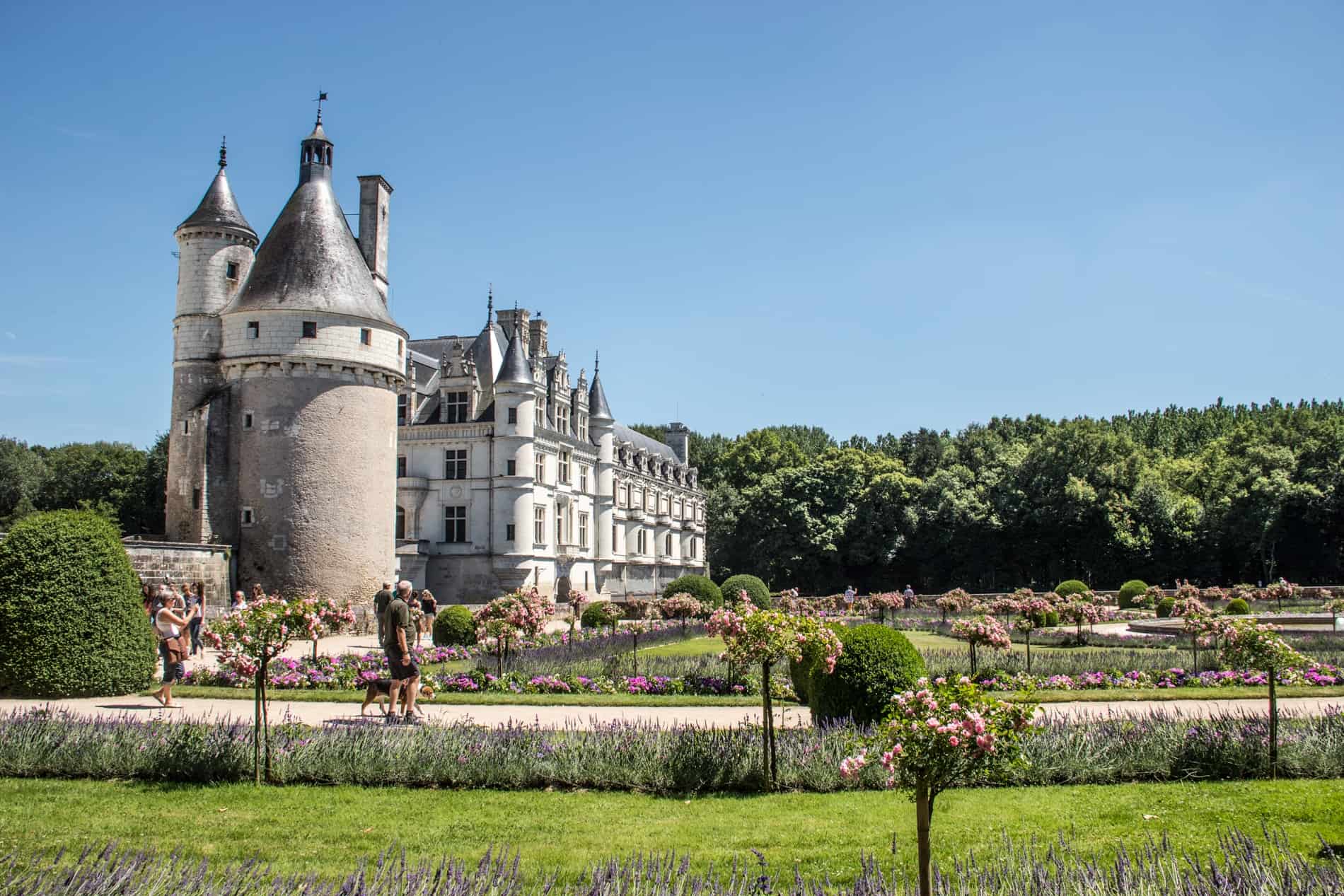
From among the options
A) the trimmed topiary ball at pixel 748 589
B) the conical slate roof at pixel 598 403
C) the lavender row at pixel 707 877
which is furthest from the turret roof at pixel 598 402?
the lavender row at pixel 707 877

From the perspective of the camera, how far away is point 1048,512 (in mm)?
61844

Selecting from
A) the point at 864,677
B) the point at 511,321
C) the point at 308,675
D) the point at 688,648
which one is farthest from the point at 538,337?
the point at 864,677

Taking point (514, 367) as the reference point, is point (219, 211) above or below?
above

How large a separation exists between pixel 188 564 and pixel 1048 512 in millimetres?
49055

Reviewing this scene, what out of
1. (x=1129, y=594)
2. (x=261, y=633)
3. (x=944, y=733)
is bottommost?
(x=1129, y=594)

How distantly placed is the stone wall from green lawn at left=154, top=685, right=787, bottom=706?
11.8 meters

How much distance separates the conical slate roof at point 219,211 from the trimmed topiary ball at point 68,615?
20.2 metres

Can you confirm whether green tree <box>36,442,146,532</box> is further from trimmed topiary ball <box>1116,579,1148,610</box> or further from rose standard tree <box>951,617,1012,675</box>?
rose standard tree <box>951,617,1012,675</box>

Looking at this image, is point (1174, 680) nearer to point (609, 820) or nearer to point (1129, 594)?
point (609, 820)

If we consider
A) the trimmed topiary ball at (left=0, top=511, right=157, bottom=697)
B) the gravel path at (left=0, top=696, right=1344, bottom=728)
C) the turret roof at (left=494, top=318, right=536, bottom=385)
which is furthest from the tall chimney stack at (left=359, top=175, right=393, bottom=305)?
the gravel path at (left=0, top=696, right=1344, bottom=728)

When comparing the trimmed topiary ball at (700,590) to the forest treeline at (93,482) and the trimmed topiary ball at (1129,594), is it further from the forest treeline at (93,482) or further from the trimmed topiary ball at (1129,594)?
the forest treeline at (93,482)

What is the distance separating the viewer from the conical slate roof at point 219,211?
34062 mm

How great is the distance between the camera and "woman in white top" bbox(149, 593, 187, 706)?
14969mm

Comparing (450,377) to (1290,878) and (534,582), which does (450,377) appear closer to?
(534,582)
